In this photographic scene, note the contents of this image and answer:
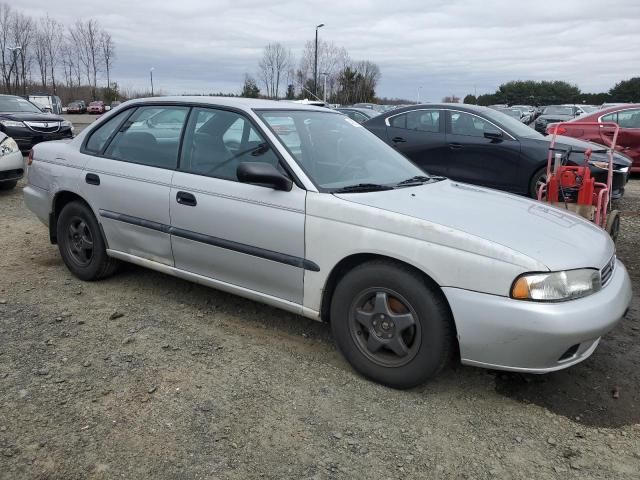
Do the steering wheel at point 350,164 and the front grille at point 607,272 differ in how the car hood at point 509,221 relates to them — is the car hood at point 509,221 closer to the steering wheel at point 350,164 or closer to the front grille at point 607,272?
the front grille at point 607,272

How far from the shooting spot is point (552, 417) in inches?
114

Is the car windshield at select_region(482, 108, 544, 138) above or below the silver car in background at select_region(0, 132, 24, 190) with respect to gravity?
above

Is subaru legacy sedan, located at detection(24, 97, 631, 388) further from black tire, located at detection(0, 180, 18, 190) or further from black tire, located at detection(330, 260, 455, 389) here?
black tire, located at detection(0, 180, 18, 190)

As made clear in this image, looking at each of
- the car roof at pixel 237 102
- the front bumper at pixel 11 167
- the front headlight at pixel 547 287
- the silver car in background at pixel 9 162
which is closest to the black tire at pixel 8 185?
the silver car in background at pixel 9 162

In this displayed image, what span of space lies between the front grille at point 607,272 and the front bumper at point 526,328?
0.43 feet

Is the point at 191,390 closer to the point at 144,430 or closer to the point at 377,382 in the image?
Answer: the point at 144,430

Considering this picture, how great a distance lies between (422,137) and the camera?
27.9ft

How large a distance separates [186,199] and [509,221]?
6.85 ft

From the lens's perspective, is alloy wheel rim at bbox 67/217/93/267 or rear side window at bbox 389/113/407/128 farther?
rear side window at bbox 389/113/407/128

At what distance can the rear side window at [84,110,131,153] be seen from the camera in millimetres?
4469

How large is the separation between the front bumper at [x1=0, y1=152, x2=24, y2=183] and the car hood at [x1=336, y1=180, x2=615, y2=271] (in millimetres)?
7126

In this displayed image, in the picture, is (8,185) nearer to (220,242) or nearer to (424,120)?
(424,120)

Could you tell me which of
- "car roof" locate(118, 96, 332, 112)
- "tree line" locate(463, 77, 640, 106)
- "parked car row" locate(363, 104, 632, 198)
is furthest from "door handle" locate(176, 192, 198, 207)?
"tree line" locate(463, 77, 640, 106)

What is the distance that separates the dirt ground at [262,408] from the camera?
249cm
